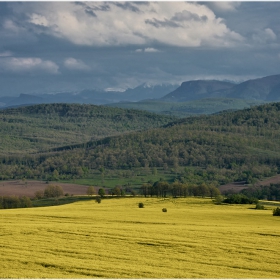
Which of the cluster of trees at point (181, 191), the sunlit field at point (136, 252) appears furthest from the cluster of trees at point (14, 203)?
the sunlit field at point (136, 252)

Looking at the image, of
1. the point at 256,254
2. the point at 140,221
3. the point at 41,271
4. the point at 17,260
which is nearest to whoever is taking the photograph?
the point at 41,271

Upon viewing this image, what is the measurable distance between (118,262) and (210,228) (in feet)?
76.8

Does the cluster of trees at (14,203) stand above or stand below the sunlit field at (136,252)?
below

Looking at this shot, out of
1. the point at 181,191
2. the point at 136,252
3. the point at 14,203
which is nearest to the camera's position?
the point at 136,252

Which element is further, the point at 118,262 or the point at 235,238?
the point at 235,238

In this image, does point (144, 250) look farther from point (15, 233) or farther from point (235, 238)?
point (15, 233)

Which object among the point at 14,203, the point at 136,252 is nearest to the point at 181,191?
the point at 14,203

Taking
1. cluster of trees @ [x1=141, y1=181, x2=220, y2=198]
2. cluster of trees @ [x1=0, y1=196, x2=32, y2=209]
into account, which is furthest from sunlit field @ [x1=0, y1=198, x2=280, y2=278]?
cluster of trees @ [x1=141, y1=181, x2=220, y2=198]

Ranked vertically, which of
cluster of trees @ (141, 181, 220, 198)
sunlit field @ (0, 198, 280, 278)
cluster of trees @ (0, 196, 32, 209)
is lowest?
cluster of trees @ (0, 196, 32, 209)

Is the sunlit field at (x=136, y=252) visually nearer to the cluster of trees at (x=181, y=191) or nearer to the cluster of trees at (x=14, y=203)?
the cluster of trees at (x=14, y=203)

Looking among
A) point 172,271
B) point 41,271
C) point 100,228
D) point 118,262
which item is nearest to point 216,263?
point 172,271

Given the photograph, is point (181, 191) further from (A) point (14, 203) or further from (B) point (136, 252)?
(B) point (136, 252)

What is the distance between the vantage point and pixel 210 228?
220 feet

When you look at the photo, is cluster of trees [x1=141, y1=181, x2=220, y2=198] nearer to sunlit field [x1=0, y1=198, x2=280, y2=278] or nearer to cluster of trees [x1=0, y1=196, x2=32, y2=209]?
cluster of trees [x1=0, y1=196, x2=32, y2=209]
